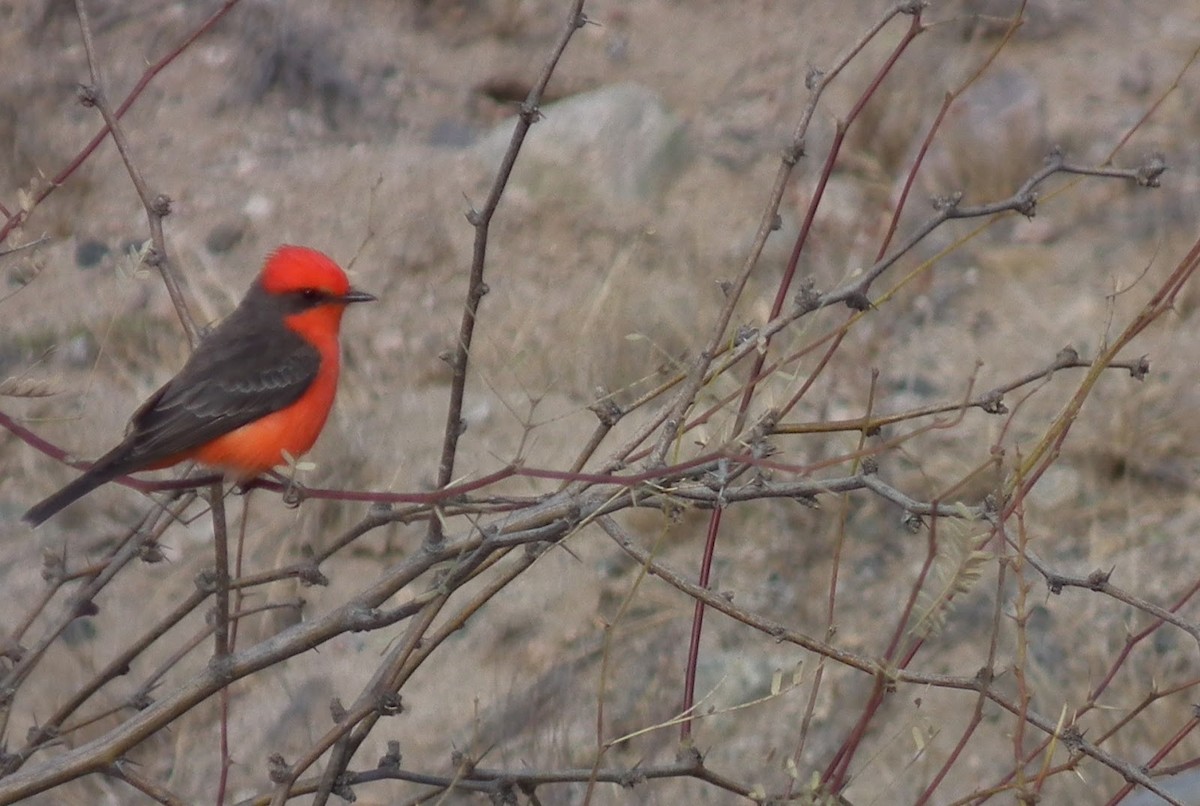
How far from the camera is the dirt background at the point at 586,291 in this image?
482cm

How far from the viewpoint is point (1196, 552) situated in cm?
505

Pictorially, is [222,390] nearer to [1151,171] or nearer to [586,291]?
[1151,171]

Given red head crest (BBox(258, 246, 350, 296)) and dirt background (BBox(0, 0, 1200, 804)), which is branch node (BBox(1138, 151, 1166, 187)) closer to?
dirt background (BBox(0, 0, 1200, 804))

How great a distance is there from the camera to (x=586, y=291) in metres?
6.67

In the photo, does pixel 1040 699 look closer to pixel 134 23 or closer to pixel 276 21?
pixel 276 21

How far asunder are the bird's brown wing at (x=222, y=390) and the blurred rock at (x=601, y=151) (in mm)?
3540

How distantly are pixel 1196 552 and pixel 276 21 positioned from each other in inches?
204

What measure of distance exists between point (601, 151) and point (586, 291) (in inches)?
31.7

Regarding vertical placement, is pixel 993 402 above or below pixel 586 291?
below

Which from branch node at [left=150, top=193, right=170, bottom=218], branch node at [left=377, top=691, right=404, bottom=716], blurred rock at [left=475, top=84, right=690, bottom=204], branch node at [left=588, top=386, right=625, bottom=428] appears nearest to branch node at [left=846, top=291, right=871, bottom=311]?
branch node at [left=588, top=386, right=625, bottom=428]

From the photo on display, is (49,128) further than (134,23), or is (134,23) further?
(134,23)

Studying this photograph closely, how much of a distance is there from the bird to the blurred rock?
3.36 meters

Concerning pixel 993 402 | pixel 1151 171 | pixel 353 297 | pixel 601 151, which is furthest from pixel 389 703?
pixel 601 151

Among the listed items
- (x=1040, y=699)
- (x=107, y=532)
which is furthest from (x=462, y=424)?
(x=107, y=532)
